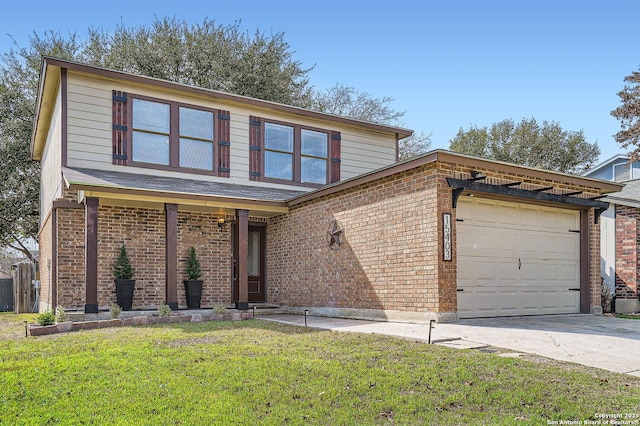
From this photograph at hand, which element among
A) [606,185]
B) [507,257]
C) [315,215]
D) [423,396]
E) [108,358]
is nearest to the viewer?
[423,396]

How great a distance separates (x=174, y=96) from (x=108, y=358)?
27.7ft

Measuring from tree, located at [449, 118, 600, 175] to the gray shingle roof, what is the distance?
77.8ft

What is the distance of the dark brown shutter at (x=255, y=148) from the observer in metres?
13.9

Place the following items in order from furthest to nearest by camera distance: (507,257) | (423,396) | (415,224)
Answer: (507,257) < (415,224) < (423,396)

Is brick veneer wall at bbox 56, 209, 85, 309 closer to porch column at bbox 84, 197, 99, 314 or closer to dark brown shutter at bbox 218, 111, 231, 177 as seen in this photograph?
porch column at bbox 84, 197, 99, 314

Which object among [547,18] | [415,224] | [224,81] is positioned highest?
[224,81]

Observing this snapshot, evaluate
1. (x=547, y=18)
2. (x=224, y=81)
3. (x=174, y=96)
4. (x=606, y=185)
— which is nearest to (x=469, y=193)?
(x=606, y=185)

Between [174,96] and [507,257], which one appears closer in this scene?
[507,257]

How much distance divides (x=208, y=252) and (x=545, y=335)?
8.14 meters

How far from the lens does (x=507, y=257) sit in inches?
386

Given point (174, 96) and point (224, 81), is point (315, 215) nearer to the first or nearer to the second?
point (174, 96)

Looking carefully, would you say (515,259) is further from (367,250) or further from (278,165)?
(278,165)

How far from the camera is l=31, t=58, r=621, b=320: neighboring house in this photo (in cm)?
924

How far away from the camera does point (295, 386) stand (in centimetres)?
478
